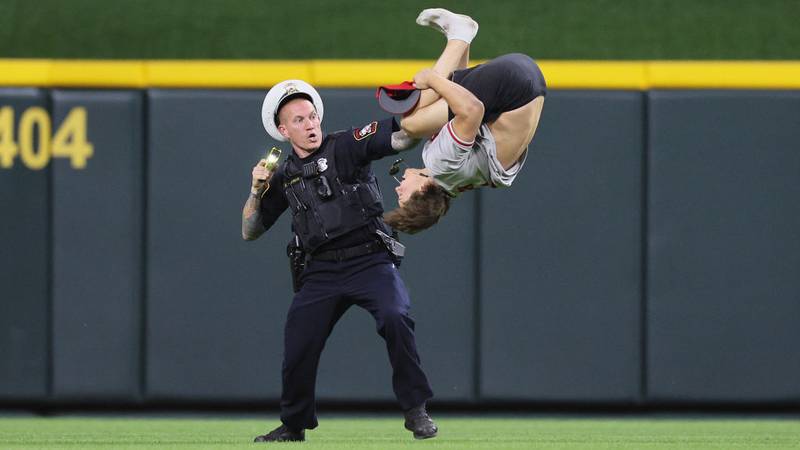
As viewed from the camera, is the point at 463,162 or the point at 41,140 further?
the point at 41,140

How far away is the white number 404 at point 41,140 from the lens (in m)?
8.02

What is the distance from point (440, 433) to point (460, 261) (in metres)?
1.47

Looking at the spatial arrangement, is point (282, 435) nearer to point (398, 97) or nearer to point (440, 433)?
point (440, 433)

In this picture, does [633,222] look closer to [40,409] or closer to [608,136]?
[608,136]

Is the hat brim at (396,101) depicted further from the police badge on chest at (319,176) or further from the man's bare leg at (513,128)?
the police badge on chest at (319,176)

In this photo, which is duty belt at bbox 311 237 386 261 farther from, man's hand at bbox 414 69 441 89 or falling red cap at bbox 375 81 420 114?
man's hand at bbox 414 69 441 89

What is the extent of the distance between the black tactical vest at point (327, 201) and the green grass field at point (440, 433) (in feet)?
2.97

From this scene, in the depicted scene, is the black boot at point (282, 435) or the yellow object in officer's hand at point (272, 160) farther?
the black boot at point (282, 435)

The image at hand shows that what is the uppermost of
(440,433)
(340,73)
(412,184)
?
(340,73)

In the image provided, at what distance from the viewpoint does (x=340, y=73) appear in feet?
26.3

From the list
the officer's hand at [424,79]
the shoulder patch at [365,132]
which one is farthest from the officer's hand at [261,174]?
the officer's hand at [424,79]

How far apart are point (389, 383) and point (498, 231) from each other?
1.05 m

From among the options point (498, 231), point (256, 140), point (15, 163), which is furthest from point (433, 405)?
point (15, 163)

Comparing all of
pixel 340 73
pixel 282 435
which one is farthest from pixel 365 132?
pixel 340 73
